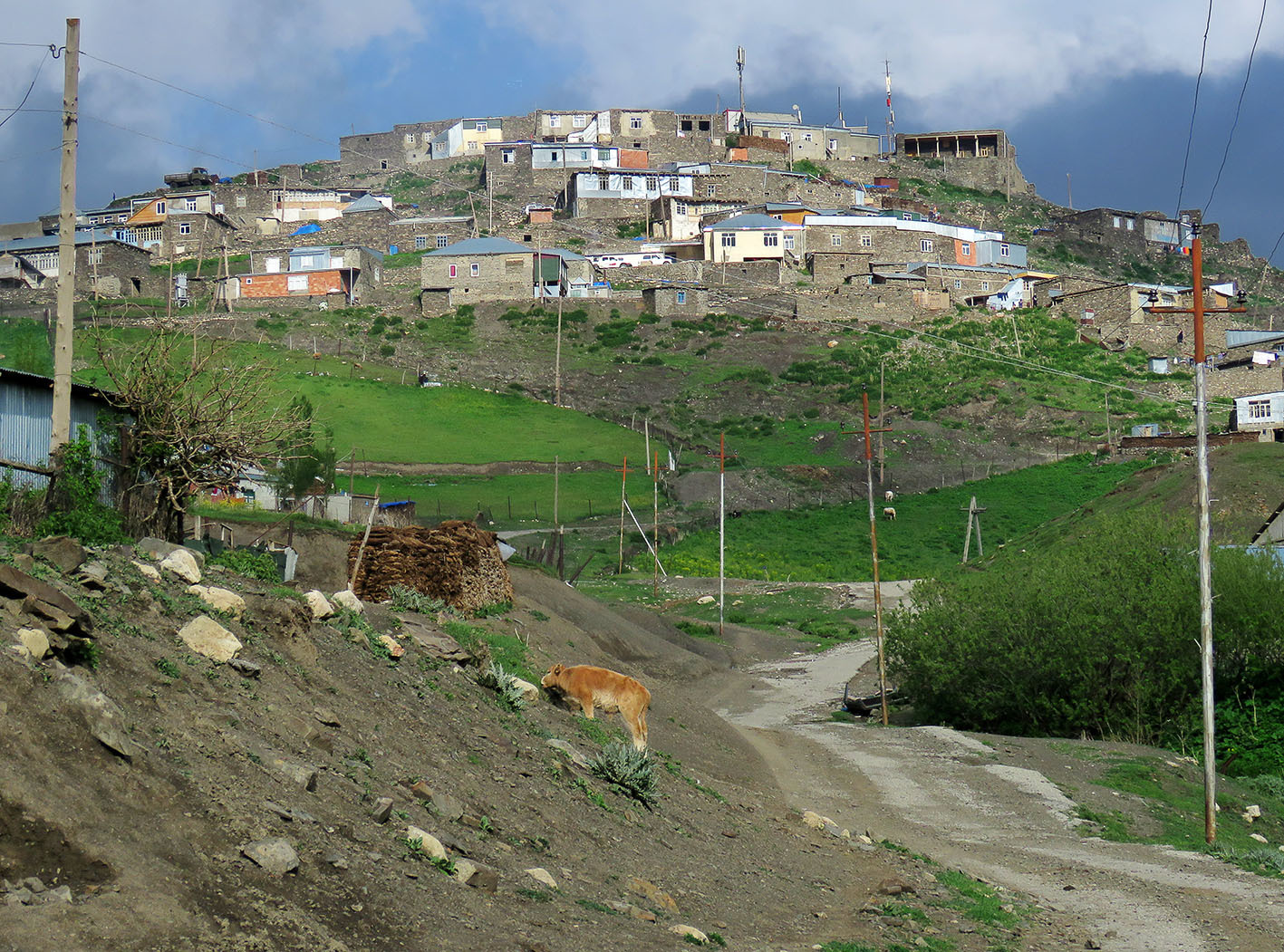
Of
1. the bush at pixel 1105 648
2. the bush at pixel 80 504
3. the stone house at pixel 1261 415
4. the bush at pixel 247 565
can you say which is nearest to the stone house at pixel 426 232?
the stone house at pixel 1261 415

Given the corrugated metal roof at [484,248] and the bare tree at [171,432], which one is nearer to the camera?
the bare tree at [171,432]

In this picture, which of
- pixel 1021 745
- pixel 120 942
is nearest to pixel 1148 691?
pixel 1021 745

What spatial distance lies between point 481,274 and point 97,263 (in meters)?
27.4

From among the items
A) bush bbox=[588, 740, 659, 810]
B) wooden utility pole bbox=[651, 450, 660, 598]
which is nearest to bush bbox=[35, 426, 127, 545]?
bush bbox=[588, 740, 659, 810]

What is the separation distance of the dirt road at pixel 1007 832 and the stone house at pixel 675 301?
59714 mm

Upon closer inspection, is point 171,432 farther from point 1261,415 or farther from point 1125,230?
point 1125,230

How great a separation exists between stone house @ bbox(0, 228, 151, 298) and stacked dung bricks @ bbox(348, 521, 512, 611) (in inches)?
3009

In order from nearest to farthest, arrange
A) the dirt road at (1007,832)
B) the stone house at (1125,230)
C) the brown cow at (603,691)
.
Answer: the dirt road at (1007,832) → the brown cow at (603,691) → the stone house at (1125,230)

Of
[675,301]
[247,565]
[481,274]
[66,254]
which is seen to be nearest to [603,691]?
[247,565]

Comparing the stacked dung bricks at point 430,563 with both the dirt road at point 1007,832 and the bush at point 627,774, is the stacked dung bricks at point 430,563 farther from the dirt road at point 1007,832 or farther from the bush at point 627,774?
the bush at point 627,774

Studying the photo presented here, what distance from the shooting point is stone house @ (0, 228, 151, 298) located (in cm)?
9519

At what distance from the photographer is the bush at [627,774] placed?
1529 centimetres

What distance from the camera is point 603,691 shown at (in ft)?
62.0

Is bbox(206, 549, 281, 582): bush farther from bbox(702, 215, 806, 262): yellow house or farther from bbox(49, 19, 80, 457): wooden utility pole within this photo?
bbox(702, 215, 806, 262): yellow house
